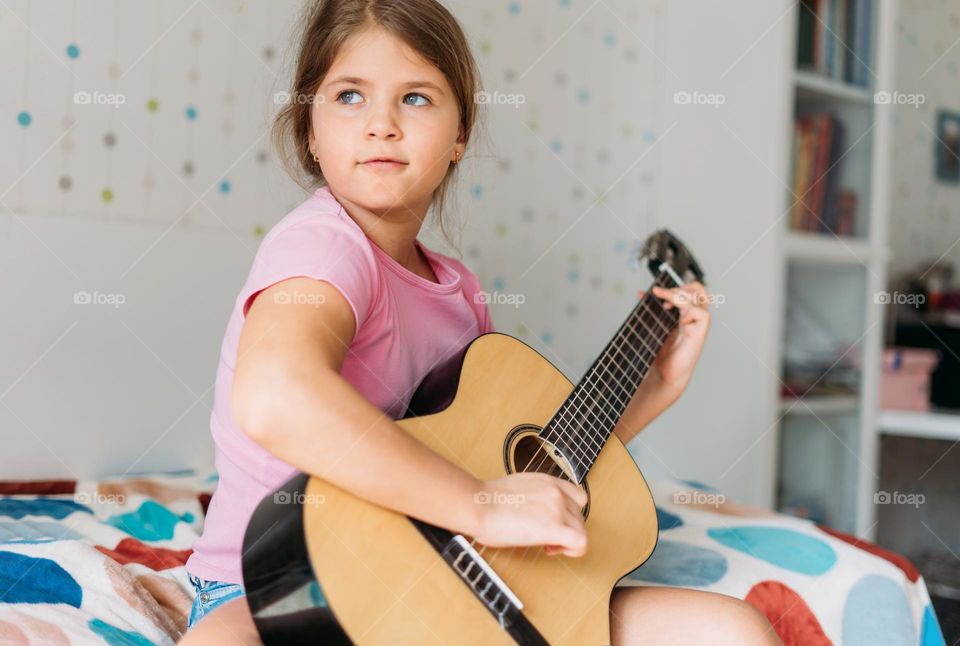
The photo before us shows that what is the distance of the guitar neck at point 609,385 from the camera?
0.94m

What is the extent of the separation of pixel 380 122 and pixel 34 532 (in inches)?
27.7

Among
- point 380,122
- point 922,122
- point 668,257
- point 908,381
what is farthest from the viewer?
point 922,122

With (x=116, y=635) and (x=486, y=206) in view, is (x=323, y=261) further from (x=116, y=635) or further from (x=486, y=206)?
(x=486, y=206)

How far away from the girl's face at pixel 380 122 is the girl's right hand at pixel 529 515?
1.17ft

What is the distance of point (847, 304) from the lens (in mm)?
2211

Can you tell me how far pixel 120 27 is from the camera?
4.95 feet

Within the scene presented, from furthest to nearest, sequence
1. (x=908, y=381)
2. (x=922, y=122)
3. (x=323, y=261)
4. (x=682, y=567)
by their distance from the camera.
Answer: (x=922, y=122), (x=908, y=381), (x=682, y=567), (x=323, y=261)

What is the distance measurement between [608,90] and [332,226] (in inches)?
61.4

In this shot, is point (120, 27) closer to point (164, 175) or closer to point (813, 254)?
point (164, 175)

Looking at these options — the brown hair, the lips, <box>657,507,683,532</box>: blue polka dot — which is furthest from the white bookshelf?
the lips

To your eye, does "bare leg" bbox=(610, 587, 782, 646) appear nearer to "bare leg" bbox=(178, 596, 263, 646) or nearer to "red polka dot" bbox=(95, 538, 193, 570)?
"bare leg" bbox=(178, 596, 263, 646)

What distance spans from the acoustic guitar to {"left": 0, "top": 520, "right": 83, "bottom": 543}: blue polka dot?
520 mm

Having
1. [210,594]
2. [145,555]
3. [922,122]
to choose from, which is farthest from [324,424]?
[922,122]

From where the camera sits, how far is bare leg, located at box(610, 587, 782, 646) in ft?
2.81
